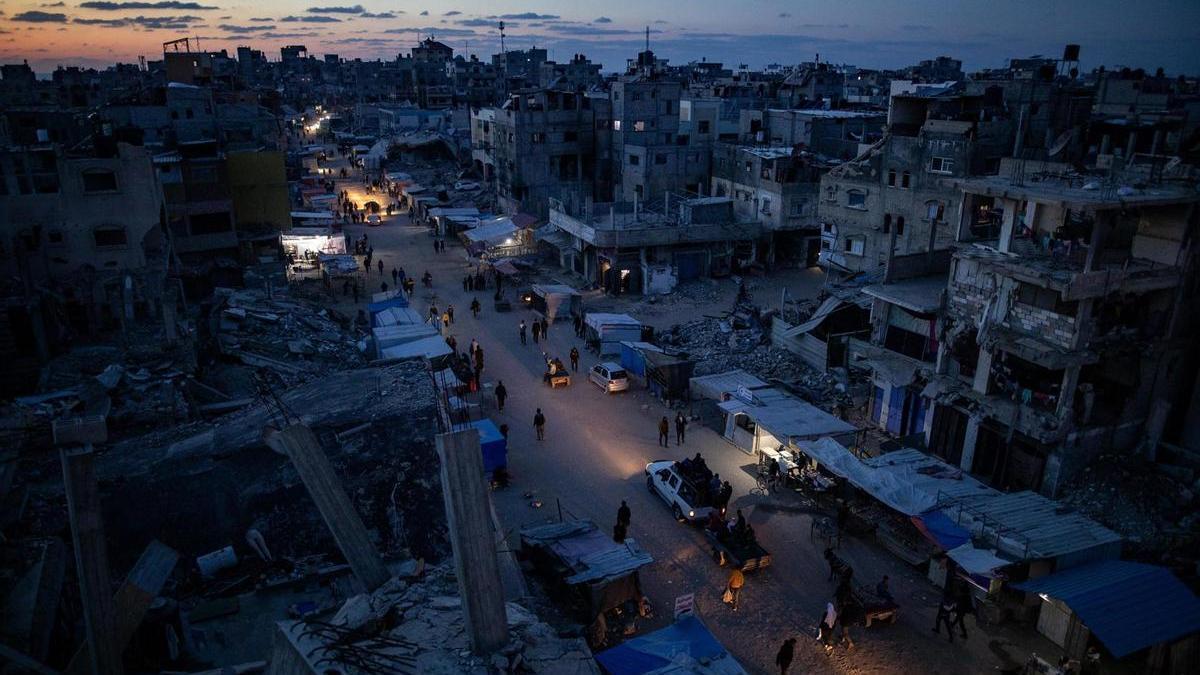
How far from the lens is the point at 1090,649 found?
12.9 metres

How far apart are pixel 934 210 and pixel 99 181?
31634mm

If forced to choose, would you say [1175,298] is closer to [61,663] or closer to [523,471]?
[523,471]

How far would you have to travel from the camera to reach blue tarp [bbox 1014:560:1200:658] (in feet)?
40.0

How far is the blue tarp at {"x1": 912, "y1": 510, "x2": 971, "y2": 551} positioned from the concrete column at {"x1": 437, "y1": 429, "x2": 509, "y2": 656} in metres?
10.1

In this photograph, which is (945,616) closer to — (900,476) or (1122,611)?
(1122,611)

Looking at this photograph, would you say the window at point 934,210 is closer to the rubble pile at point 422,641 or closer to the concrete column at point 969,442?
the concrete column at point 969,442

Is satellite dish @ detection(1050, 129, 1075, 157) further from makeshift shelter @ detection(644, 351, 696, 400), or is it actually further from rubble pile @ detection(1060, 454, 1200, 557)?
makeshift shelter @ detection(644, 351, 696, 400)

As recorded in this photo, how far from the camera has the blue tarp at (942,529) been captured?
47.3 feet

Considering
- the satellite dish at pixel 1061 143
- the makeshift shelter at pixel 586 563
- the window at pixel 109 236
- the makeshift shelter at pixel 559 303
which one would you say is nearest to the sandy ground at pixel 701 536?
the makeshift shelter at pixel 586 563

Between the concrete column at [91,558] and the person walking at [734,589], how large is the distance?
33.3ft

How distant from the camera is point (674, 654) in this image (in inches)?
439

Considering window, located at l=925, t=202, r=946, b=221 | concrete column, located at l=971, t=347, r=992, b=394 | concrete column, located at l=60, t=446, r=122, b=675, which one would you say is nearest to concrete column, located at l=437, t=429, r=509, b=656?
concrete column, located at l=60, t=446, r=122, b=675

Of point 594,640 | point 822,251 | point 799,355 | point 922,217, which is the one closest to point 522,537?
point 594,640

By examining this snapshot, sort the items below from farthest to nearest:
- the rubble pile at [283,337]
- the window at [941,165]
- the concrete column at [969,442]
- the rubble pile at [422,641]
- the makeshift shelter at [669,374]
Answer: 1. the window at [941,165]
2. the rubble pile at [283,337]
3. the makeshift shelter at [669,374]
4. the concrete column at [969,442]
5. the rubble pile at [422,641]
